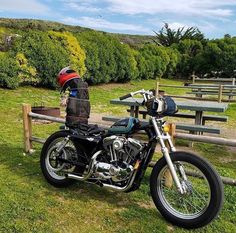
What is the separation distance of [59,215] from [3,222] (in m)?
0.53

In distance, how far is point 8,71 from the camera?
38.6ft

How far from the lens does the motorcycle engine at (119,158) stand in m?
3.61

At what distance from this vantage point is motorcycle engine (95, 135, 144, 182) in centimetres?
361

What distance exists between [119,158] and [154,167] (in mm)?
398

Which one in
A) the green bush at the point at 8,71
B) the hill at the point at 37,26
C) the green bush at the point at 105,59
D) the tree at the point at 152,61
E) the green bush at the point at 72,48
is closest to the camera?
the green bush at the point at 8,71

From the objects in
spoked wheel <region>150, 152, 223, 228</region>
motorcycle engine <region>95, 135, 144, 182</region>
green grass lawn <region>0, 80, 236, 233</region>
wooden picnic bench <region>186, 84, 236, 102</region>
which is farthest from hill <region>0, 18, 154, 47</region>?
spoked wheel <region>150, 152, 223, 228</region>

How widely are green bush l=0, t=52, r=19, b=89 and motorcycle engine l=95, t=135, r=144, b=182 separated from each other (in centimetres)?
876

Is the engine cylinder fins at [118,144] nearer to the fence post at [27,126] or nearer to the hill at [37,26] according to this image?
the fence post at [27,126]

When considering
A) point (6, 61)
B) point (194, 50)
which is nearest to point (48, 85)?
point (6, 61)

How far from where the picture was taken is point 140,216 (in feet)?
11.8

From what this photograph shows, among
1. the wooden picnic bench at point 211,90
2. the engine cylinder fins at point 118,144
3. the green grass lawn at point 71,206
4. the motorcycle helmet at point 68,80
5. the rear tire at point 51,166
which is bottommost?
the wooden picnic bench at point 211,90

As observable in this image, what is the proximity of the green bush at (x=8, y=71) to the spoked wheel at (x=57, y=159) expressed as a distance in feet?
26.0

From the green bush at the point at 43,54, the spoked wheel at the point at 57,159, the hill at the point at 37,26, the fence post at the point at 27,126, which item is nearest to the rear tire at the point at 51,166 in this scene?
the spoked wheel at the point at 57,159

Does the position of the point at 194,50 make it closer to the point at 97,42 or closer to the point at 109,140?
the point at 97,42
